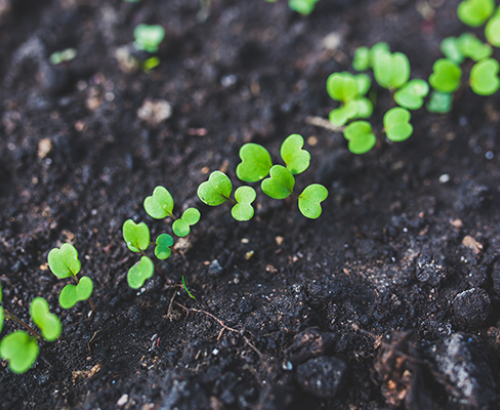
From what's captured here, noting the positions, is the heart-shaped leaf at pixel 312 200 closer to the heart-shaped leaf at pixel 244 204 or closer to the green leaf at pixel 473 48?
the heart-shaped leaf at pixel 244 204

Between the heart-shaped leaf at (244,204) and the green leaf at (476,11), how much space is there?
1889 millimetres

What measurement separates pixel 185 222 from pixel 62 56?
1.58 m

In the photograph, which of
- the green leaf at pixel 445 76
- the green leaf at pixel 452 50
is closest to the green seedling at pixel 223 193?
the green leaf at pixel 445 76

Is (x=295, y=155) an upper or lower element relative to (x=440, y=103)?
upper

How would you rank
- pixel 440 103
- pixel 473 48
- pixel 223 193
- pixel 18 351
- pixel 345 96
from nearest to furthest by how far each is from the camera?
pixel 18 351 → pixel 223 193 → pixel 345 96 → pixel 440 103 → pixel 473 48

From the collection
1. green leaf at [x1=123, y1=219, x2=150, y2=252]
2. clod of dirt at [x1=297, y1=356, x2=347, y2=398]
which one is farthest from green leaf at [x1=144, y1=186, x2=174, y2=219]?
clod of dirt at [x1=297, y1=356, x2=347, y2=398]

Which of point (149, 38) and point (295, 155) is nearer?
point (295, 155)

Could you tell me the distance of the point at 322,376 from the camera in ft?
4.07

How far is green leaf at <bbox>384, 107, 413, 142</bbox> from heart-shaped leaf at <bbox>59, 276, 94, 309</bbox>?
1382mm

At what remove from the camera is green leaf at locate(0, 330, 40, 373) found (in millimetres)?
1126

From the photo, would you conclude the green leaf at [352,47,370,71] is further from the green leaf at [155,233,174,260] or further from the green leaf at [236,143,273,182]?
the green leaf at [155,233,174,260]

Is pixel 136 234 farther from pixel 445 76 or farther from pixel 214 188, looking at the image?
pixel 445 76

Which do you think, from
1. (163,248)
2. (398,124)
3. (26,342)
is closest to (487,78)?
(398,124)

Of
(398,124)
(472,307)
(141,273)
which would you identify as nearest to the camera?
(141,273)
